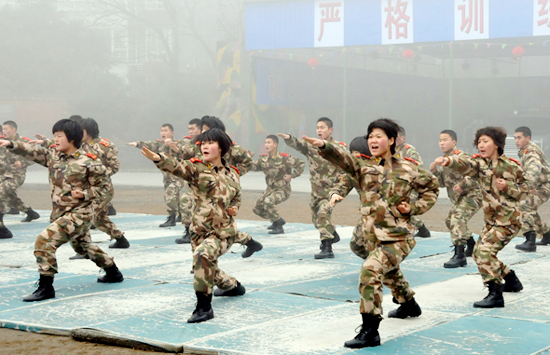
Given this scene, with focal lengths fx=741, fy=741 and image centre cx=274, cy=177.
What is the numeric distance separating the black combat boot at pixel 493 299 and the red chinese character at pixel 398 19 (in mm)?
19476

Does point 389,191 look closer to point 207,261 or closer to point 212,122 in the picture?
point 207,261

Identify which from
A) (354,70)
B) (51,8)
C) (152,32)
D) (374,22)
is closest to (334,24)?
(374,22)

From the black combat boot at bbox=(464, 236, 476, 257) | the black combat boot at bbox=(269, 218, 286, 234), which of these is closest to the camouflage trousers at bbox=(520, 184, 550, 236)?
the black combat boot at bbox=(464, 236, 476, 257)

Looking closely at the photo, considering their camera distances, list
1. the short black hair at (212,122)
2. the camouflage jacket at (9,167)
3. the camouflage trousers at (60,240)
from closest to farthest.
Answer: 1. the camouflage trousers at (60,240)
2. the short black hair at (212,122)
3. the camouflage jacket at (9,167)

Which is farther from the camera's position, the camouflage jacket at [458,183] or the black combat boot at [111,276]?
the camouflage jacket at [458,183]

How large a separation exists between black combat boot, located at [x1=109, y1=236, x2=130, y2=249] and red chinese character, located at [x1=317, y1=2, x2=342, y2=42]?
680 inches

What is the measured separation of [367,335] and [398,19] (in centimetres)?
2118

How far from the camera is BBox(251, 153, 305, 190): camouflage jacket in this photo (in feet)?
41.2

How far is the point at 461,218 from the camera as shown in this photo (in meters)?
9.21

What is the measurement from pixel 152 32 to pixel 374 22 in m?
30.8

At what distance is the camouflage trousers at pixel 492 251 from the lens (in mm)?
6691

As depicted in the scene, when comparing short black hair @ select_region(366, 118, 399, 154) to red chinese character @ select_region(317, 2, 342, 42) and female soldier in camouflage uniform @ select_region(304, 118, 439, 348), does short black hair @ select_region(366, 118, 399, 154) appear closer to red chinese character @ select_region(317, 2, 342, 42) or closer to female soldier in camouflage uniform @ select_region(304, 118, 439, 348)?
female soldier in camouflage uniform @ select_region(304, 118, 439, 348)

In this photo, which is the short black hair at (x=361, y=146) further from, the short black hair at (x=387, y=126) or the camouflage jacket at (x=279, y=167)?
the camouflage jacket at (x=279, y=167)

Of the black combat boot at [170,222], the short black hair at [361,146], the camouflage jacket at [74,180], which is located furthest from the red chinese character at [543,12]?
the camouflage jacket at [74,180]
